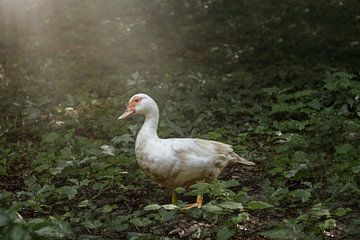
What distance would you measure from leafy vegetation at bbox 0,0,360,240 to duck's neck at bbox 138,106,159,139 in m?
0.60

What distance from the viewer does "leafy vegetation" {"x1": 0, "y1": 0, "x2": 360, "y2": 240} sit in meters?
5.01

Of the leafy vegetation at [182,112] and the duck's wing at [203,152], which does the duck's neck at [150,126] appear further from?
the leafy vegetation at [182,112]

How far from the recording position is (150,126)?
586cm

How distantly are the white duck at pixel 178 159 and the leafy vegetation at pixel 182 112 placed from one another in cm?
19

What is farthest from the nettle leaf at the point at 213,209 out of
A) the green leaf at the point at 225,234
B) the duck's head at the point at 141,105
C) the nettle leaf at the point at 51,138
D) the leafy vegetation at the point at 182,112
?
the nettle leaf at the point at 51,138

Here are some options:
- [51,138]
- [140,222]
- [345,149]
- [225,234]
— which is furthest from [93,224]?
[345,149]

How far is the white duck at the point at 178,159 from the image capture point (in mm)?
5488

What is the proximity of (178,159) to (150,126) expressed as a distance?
54cm

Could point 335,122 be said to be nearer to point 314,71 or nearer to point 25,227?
point 314,71

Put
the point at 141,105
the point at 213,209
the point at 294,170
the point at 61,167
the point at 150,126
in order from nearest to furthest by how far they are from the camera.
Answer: the point at 213,209 < the point at 150,126 < the point at 141,105 < the point at 294,170 < the point at 61,167

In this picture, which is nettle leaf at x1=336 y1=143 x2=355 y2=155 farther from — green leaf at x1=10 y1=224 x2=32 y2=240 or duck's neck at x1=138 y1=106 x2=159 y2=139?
green leaf at x1=10 y1=224 x2=32 y2=240

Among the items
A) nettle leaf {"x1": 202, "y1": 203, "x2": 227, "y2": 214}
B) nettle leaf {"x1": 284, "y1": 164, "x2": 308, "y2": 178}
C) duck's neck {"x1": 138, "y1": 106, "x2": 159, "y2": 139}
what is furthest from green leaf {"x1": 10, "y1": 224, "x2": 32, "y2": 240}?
nettle leaf {"x1": 284, "y1": 164, "x2": 308, "y2": 178}

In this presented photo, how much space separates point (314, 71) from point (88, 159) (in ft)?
17.9

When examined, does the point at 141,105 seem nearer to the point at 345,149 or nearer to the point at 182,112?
the point at 345,149
